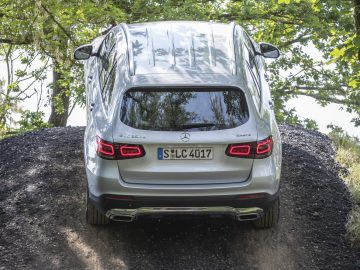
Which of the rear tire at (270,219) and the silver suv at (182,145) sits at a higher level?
the silver suv at (182,145)

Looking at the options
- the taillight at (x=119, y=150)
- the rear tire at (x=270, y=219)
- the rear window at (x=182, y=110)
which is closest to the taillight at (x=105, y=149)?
the taillight at (x=119, y=150)

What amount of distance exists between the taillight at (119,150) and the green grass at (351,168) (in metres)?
2.73

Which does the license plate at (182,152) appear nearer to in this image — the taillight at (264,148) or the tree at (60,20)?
the taillight at (264,148)

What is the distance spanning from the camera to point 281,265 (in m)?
6.20

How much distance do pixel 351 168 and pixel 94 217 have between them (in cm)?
408

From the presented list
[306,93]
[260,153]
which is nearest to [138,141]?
[260,153]

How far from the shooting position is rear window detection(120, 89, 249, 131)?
5535 mm

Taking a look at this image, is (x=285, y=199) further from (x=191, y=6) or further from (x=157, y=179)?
(x=191, y=6)

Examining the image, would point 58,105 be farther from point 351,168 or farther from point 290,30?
point 351,168

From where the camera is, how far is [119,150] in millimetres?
5473

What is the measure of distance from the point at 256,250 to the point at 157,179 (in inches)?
62.3

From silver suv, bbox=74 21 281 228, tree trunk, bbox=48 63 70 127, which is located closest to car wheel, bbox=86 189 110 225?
silver suv, bbox=74 21 281 228

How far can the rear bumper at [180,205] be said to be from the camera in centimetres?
551

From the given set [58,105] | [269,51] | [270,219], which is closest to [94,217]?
[270,219]
